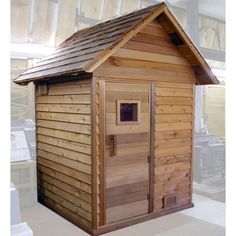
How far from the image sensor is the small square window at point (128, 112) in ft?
12.0

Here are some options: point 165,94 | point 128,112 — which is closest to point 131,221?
point 128,112

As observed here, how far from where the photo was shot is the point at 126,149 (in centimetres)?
371

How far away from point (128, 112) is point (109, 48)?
A: 897mm

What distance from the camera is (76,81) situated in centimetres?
366

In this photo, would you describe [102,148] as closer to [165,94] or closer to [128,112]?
[128,112]

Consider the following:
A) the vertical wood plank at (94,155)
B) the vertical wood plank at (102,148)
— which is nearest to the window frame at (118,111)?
the vertical wood plank at (102,148)

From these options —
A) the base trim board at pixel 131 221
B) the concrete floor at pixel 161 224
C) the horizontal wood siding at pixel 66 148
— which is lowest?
the concrete floor at pixel 161 224

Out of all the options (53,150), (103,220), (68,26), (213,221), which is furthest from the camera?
(68,26)

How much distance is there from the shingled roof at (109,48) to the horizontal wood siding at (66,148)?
25 centimetres

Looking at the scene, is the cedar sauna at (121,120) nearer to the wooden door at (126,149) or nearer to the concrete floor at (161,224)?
the wooden door at (126,149)

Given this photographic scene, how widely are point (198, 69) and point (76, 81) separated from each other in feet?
6.03

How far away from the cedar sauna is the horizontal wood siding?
1 centimetres

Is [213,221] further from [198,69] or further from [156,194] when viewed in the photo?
[198,69]
